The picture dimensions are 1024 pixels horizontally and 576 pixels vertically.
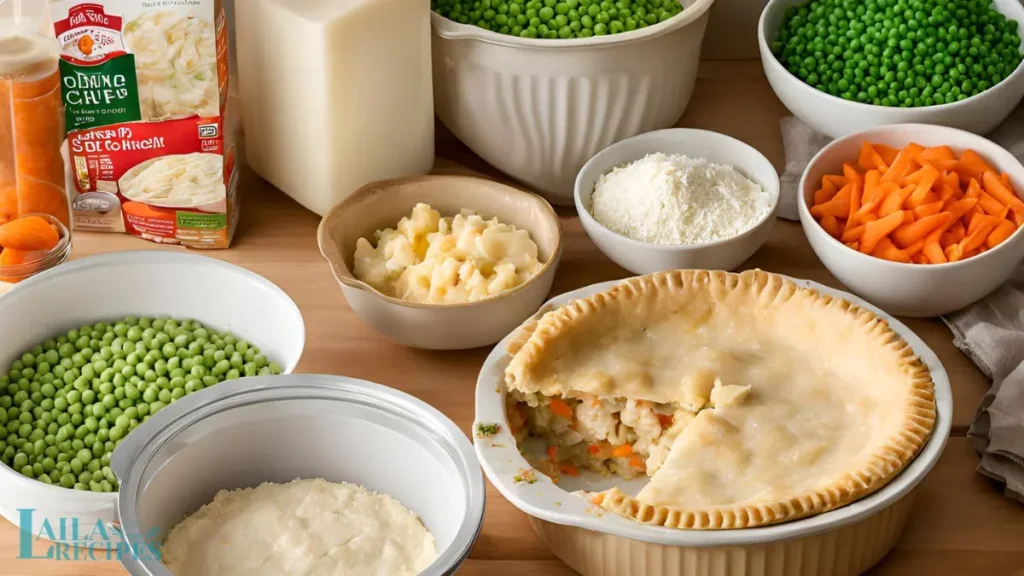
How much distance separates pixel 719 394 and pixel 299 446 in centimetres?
46

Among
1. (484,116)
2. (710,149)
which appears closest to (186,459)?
(484,116)

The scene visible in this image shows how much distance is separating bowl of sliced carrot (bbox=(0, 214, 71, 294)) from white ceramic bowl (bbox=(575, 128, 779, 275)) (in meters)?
0.68

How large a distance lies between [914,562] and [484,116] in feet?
2.70

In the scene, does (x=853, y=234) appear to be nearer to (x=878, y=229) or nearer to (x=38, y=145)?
(x=878, y=229)

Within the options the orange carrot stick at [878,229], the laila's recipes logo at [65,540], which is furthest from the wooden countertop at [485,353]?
the orange carrot stick at [878,229]

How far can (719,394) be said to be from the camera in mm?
1278

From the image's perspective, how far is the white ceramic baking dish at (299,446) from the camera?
122 centimetres

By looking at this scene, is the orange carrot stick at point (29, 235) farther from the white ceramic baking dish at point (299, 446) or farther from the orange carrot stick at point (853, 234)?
the orange carrot stick at point (853, 234)

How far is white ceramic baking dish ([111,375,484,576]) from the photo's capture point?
1.22 m

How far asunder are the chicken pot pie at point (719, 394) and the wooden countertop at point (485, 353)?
14 cm

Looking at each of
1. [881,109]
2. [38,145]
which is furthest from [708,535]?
[38,145]

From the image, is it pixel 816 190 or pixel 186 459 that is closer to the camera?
pixel 186 459

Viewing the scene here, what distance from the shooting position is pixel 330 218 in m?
1.54

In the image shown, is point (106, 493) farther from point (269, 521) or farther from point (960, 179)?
point (960, 179)
